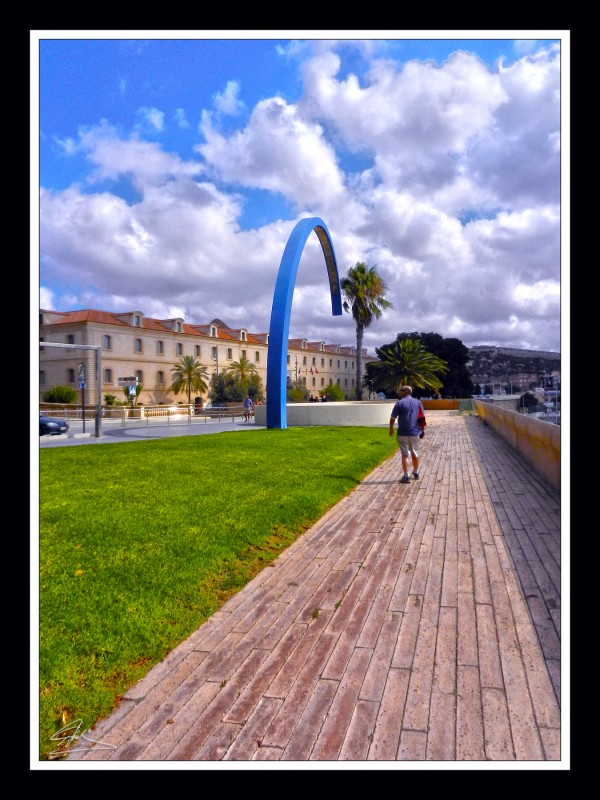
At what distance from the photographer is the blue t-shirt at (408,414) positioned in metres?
9.16

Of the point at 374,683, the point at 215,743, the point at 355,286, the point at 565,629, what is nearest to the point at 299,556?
the point at 374,683

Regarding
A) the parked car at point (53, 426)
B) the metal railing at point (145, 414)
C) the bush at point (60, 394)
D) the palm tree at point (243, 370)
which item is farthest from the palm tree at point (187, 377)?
the parked car at point (53, 426)

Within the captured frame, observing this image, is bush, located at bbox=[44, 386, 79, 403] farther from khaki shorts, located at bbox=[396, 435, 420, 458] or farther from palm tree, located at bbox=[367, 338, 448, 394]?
palm tree, located at bbox=[367, 338, 448, 394]

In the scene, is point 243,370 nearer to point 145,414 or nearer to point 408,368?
point 408,368

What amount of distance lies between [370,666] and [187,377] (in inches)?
2328

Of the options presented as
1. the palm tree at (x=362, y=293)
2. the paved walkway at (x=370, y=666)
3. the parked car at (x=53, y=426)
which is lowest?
the paved walkway at (x=370, y=666)

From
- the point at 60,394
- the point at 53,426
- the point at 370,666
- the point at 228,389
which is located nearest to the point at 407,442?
the point at 370,666

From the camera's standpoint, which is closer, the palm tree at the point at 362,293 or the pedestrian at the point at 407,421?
the pedestrian at the point at 407,421

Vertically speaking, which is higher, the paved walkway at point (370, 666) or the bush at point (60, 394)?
the bush at point (60, 394)

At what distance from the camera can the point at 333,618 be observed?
11.7ft

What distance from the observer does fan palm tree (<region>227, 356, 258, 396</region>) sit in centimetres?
6366

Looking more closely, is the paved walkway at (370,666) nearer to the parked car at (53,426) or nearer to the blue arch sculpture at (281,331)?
the blue arch sculpture at (281,331)

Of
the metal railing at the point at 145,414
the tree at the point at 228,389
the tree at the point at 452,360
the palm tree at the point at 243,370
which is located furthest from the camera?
the tree at the point at 452,360

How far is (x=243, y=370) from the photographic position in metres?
67.2
